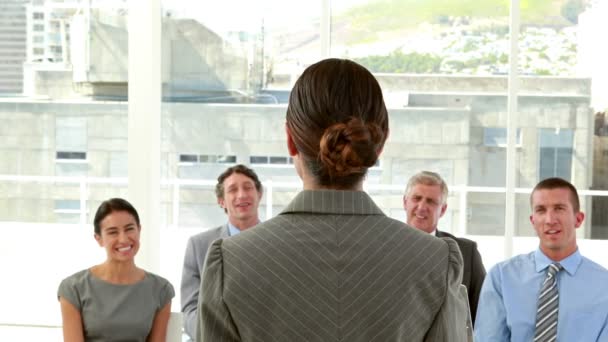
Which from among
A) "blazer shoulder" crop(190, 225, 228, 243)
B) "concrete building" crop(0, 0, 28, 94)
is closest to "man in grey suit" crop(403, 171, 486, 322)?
"blazer shoulder" crop(190, 225, 228, 243)

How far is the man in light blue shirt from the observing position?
3576 millimetres

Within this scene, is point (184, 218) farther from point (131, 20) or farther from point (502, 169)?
point (502, 169)

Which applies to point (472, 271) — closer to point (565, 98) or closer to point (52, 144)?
point (565, 98)

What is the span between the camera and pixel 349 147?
1157 millimetres

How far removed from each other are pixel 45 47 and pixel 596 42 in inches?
165

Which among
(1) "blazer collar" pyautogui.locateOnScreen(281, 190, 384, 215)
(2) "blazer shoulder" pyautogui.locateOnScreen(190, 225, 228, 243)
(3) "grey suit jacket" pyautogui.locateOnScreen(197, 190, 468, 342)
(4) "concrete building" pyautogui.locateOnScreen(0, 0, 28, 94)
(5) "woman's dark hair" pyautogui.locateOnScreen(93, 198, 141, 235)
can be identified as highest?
(4) "concrete building" pyautogui.locateOnScreen(0, 0, 28, 94)

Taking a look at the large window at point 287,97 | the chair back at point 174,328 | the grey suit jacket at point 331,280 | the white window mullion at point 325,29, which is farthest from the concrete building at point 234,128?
the grey suit jacket at point 331,280

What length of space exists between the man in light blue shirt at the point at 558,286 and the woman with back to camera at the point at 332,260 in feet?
8.00

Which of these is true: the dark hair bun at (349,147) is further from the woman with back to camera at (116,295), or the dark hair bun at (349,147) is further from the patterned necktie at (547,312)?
the woman with back to camera at (116,295)

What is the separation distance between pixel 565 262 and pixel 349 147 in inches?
108

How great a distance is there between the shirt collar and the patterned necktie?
0.21ft

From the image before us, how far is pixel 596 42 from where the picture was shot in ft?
24.0

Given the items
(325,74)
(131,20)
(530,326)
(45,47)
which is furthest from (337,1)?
(325,74)

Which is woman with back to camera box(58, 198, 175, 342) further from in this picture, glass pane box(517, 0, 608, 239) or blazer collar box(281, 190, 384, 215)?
glass pane box(517, 0, 608, 239)
